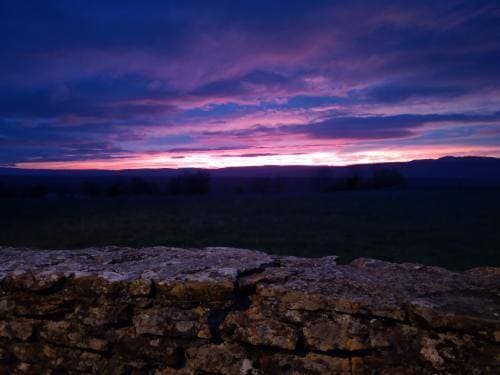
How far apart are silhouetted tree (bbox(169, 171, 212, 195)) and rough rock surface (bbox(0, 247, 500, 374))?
53164mm

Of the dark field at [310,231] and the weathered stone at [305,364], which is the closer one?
the weathered stone at [305,364]

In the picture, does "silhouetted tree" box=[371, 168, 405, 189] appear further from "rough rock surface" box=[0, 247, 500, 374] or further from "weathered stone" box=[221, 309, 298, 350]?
"weathered stone" box=[221, 309, 298, 350]

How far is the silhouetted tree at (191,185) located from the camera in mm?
56362

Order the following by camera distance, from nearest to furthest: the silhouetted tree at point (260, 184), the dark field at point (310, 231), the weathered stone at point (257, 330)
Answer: the weathered stone at point (257, 330), the dark field at point (310, 231), the silhouetted tree at point (260, 184)


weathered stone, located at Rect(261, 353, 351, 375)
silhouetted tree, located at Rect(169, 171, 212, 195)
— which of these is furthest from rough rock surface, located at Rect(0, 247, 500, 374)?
silhouetted tree, located at Rect(169, 171, 212, 195)

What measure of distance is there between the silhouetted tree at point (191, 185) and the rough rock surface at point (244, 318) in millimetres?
53164

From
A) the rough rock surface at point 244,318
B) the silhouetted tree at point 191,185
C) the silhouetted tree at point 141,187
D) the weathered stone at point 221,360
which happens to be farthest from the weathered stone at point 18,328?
the silhouetted tree at point 141,187

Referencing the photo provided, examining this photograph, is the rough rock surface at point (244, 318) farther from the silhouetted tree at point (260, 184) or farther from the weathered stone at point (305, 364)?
the silhouetted tree at point (260, 184)

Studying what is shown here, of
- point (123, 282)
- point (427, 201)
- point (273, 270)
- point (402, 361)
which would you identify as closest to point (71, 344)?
point (123, 282)

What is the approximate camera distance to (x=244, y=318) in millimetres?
2449

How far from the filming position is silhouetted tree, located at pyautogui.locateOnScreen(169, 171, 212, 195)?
5636 centimetres

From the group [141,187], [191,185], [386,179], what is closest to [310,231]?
[191,185]

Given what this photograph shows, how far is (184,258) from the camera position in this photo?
312 cm

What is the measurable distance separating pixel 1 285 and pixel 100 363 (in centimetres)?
97
